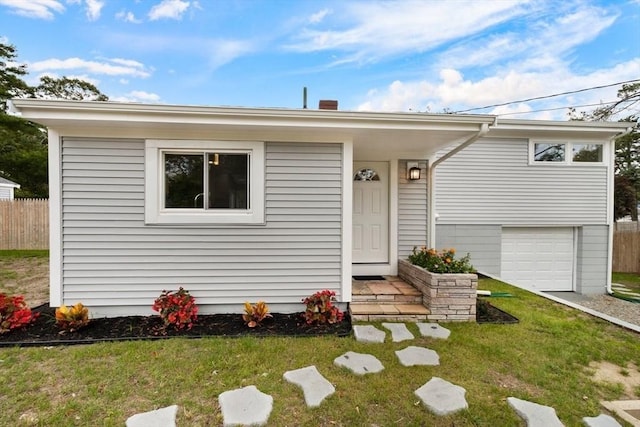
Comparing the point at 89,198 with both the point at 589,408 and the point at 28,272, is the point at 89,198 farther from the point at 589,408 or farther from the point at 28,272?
the point at 589,408

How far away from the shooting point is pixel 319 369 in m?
2.62

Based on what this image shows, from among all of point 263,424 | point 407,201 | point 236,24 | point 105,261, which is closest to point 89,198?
point 105,261

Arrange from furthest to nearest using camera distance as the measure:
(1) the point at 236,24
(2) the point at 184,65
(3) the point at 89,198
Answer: (2) the point at 184,65, (1) the point at 236,24, (3) the point at 89,198

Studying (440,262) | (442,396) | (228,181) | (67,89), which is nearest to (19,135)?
(67,89)

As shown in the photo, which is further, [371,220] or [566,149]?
[566,149]

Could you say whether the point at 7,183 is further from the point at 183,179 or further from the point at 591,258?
the point at 591,258

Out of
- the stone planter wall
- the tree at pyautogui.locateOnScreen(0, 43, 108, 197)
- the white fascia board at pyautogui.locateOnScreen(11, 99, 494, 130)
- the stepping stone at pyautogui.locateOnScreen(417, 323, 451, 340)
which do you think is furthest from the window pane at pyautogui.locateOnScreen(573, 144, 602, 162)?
the tree at pyautogui.locateOnScreen(0, 43, 108, 197)

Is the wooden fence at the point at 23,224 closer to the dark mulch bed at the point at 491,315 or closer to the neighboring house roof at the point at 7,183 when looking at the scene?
the neighboring house roof at the point at 7,183

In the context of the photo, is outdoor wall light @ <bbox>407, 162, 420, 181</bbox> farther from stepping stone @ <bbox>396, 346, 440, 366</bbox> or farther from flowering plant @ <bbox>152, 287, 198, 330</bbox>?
flowering plant @ <bbox>152, 287, 198, 330</bbox>

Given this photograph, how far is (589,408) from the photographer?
7.11 ft

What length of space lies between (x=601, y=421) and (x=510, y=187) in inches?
270

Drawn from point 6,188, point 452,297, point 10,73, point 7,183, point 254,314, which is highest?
point 10,73

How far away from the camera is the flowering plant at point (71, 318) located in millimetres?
3328

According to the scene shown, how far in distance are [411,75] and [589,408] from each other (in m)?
11.9
